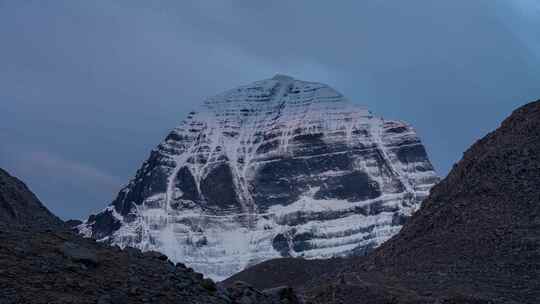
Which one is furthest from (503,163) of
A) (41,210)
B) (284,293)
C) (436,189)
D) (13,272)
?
(13,272)

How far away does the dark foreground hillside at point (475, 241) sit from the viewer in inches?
2606

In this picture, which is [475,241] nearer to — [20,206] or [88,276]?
[20,206]

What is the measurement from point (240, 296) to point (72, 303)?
8898 mm

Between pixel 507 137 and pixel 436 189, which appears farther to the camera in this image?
pixel 436 189

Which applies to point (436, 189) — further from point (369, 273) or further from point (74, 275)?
point (74, 275)

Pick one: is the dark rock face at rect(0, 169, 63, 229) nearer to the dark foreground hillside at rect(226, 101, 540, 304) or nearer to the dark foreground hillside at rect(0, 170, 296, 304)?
the dark foreground hillside at rect(226, 101, 540, 304)

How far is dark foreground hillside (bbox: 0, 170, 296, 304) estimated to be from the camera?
3080 cm

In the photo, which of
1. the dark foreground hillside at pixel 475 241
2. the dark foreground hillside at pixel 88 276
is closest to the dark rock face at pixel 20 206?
the dark foreground hillside at pixel 475 241

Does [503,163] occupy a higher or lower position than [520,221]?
higher

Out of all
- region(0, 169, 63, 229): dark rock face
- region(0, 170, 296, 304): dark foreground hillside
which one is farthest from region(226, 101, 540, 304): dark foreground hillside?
region(0, 170, 296, 304): dark foreground hillside

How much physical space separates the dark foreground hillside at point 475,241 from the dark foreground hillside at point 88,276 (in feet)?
101

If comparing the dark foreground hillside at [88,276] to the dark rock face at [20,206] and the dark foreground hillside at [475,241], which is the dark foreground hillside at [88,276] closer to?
the dark rock face at [20,206]

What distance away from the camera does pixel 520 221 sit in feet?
235

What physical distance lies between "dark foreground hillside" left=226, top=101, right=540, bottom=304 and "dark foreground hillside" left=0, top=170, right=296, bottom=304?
101 feet
